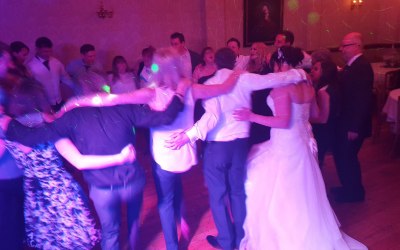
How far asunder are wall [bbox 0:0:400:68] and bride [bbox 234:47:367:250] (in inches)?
140

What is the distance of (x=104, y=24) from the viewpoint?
16.6 feet

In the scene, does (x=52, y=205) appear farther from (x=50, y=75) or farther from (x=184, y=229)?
(x=50, y=75)

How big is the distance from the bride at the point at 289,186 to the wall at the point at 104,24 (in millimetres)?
3545

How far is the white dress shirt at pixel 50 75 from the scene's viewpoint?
4.18 meters

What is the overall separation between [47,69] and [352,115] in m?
3.50

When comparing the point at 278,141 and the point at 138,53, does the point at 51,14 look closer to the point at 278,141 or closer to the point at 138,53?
the point at 138,53

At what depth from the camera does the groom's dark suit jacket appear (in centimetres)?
272

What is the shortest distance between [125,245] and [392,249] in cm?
191

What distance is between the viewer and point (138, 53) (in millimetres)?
5375

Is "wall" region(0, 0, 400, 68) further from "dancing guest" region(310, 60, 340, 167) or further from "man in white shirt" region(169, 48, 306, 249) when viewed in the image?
"man in white shirt" region(169, 48, 306, 249)

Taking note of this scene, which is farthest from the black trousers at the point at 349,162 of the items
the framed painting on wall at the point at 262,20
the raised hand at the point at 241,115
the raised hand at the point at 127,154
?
the framed painting on wall at the point at 262,20

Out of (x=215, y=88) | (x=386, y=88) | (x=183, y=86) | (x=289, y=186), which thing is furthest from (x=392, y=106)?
(x=183, y=86)

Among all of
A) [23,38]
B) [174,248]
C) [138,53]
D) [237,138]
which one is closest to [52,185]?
[174,248]

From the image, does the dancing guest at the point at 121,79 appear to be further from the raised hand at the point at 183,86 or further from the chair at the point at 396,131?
the chair at the point at 396,131
